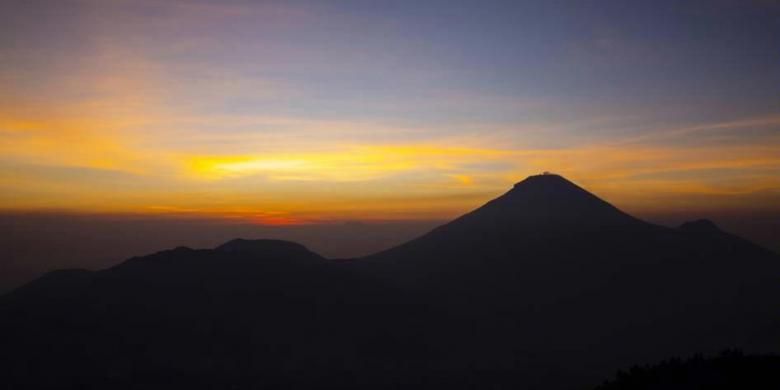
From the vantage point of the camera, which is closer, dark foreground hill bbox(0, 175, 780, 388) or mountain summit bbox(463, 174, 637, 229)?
dark foreground hill bbox(0, 175, 780, 388)

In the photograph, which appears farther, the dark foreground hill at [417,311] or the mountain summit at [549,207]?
the mountain summit at [549,207]

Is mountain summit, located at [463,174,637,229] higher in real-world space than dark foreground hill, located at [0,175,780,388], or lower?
higher

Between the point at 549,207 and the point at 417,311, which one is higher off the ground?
the point at 549,207

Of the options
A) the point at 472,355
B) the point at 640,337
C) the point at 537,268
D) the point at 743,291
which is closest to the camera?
the point at 472,355

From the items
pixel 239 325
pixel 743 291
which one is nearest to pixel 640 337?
pixel 743 291

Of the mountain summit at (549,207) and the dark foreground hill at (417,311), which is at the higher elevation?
the mountain summit at (549,207)

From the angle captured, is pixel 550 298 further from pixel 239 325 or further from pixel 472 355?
pixel 239 325

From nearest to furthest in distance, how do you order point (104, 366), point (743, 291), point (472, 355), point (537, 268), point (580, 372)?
point (104, 366) → point (580, 372) → point (472, 355) → point (743, 291) → point (537, 268)

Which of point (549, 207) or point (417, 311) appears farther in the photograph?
point (549, 207)
